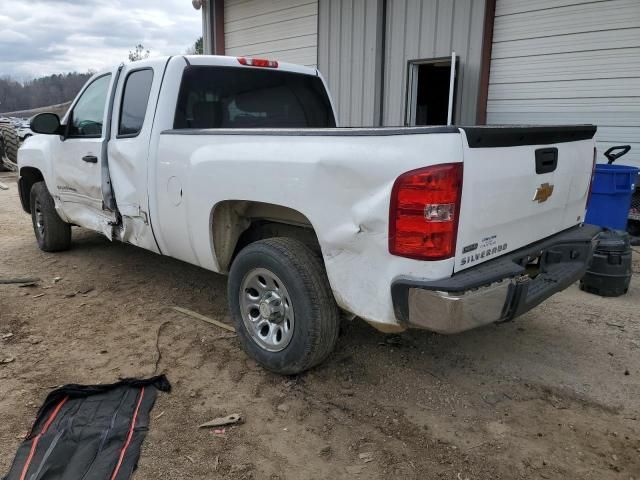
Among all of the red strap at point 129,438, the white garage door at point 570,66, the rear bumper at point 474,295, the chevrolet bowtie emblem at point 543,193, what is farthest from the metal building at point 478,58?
the red strap at point 129,438

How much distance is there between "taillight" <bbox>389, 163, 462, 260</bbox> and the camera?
7.86ft

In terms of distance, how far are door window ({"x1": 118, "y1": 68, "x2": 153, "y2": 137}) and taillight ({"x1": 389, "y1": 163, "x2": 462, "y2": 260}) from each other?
2.44 meters

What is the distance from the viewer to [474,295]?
8.25 ft

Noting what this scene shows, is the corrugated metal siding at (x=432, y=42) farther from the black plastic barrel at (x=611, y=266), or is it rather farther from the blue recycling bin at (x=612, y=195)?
the black plastic barrel at (x=611, y=266)

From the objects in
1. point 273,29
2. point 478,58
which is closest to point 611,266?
point 478,58

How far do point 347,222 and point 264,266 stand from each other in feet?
2.45

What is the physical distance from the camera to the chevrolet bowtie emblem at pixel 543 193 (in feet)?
9.77

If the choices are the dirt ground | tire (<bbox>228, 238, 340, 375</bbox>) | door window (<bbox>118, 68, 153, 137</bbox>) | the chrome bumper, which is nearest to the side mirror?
door window (<bbox>118, 68, 153, 137</bbox>)

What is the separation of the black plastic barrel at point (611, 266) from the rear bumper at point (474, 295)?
1925mm

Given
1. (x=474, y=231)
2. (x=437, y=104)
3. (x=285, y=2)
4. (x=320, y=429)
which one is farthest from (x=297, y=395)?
(x=285, y=2)

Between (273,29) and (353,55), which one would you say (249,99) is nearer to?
(353,55)

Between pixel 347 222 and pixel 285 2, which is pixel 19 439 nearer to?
pixel 347 222

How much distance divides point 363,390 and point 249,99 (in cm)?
252

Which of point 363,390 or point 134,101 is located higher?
point 134,101
